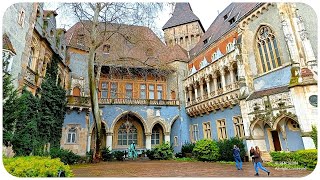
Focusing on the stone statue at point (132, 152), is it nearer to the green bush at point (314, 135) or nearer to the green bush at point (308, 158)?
the green bush at point (308, 158)

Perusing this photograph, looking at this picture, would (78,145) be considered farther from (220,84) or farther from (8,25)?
(220,84)

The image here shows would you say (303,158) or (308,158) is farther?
(303,158)

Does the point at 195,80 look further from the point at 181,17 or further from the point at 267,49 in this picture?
the point at 181,17

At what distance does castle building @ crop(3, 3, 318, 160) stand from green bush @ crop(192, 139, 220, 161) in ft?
6.98

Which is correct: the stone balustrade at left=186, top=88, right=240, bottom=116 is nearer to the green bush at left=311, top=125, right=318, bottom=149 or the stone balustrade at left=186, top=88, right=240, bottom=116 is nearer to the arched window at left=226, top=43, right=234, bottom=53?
the arched window at left=226, top=43, right=234, bottom=53

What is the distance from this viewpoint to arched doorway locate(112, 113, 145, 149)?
858 inches

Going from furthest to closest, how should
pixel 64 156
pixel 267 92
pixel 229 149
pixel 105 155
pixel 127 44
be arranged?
pixel 127 44
pixel 105 155
pixel 229 149
pixel 267 92
pixel 64 156

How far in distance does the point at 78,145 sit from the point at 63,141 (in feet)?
3.85

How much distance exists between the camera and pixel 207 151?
50.3ft

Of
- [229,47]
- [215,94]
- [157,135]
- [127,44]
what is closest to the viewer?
[127,44]

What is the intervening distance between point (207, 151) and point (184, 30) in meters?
18.7

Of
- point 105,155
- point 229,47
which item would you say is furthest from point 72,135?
point 229,47

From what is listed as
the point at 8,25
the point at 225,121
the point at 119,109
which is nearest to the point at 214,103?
the point at 225,121

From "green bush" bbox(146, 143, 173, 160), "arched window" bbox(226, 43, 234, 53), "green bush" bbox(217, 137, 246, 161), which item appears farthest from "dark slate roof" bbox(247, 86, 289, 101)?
"green bush" bbox(146, 143, 173, 160)
